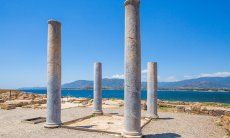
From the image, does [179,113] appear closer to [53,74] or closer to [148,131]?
[148,131]

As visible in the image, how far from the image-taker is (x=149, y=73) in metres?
16.1

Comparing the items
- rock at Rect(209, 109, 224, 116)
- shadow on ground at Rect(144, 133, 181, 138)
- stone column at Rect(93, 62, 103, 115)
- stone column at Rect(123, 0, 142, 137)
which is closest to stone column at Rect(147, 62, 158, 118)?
stone column at Rect(93, 62, 103, 115)

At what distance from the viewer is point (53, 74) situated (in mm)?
12820

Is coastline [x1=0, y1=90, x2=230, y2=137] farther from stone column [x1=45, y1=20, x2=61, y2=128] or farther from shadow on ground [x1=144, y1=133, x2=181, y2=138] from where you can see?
stone column [x1=45, y1=20, x2=61, y2=128]

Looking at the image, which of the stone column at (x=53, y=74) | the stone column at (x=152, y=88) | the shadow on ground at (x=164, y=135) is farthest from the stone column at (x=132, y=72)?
the stone column at (x=152, y=88)

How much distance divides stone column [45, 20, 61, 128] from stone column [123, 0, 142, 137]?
13.6 ft

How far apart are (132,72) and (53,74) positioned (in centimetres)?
451

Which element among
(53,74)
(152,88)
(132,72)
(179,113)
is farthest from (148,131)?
(179,113)

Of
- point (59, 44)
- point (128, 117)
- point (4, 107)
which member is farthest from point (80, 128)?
point (4, 107)

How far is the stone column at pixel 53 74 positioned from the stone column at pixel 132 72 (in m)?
4.13

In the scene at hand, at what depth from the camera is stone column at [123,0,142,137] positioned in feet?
34.3

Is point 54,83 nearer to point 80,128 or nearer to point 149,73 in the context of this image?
point 80,128

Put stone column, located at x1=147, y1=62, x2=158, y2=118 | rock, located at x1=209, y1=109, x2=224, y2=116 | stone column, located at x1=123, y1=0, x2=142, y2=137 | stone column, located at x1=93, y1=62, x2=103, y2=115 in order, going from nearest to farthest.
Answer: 1. stone column, located at x1=123, y1=0, x2=142, y2=137
2. stone column, located at x1=147, y1=62, x2=158, y2=118
3. stone column, located at x1=93, y1=62, x2=103, y2=115
4. rock, located at x1=209, y1=109, x2=224, y2=116

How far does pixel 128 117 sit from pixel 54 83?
14.8 feet
